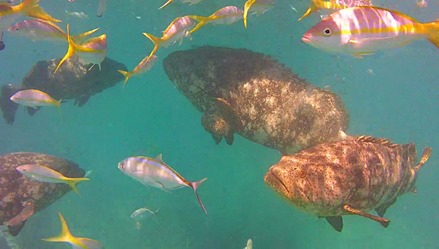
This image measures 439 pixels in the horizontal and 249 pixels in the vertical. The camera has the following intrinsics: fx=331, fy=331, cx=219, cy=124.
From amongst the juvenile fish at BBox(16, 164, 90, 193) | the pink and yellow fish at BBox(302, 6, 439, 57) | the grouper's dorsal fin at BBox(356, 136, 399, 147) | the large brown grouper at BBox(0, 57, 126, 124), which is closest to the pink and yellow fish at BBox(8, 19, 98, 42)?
the juvenile fish at BBox(16, 164, 90, 193)

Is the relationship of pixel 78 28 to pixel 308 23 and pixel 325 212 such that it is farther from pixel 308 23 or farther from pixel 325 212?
pixel 325 212

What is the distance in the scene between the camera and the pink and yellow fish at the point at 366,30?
3438 mm

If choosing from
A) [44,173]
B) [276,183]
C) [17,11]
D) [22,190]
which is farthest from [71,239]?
[17,11]

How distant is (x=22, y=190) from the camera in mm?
7602

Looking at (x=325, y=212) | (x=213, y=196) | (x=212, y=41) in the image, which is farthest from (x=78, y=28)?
(x=325, y=212)

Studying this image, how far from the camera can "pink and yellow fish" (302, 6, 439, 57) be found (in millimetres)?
3438

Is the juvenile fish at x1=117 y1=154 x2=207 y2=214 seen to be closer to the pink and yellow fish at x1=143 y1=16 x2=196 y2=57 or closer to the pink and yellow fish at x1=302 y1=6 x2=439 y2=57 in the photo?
the pink and yellow fish at x1=143 y1=16 x2=196 y2=57

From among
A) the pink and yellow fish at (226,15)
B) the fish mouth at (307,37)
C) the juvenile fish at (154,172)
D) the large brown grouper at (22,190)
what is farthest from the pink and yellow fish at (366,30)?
the large brown grouper at (22,190)

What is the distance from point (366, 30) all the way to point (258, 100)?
399 centimetres

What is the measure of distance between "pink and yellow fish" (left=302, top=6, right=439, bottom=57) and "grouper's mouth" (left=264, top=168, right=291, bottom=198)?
70.8 inches

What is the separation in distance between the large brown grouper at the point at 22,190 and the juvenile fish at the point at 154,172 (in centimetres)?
341

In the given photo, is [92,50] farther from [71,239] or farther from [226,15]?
[71,239]

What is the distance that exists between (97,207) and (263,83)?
15316 mm

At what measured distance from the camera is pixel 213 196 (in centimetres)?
1981
